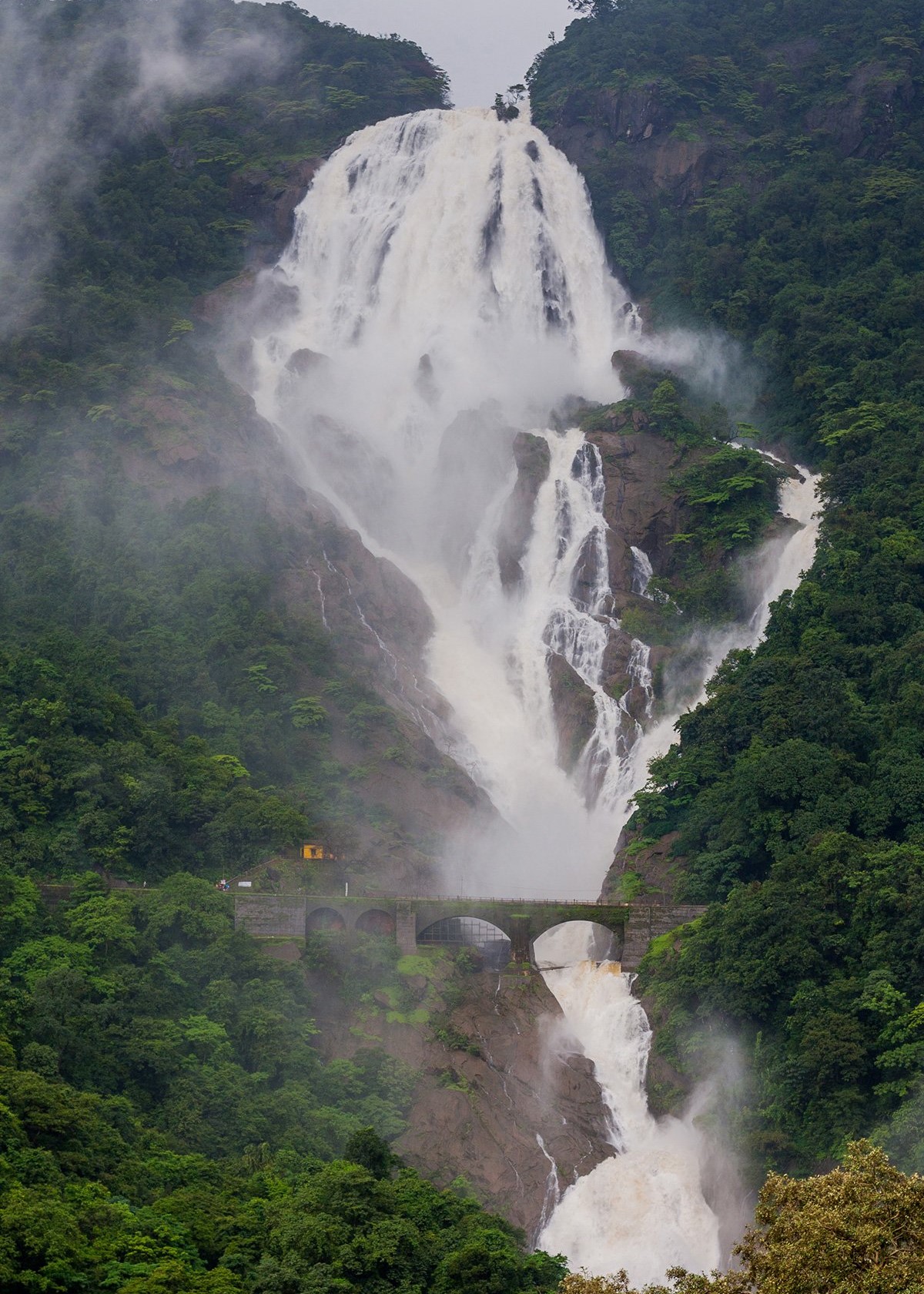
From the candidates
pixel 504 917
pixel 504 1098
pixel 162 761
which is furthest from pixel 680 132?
pixel 504 1098

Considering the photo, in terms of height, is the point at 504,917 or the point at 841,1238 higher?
the point at 504,917

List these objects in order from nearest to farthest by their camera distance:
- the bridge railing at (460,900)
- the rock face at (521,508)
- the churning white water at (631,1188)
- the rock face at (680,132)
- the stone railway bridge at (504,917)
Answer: the churning white water at (631,1188), the stone railway bridge at (504,917), the bridge railing at (460,900), the rock face at (521,508), the rock face at (680,132)

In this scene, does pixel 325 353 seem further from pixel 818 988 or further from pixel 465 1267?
pixel 465 1267

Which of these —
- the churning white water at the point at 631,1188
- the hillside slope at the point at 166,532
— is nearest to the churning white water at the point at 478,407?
the hillside slope at the point at 166,532

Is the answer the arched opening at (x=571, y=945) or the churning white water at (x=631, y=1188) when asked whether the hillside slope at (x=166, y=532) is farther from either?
the churning white water at (x=631, y=1188)

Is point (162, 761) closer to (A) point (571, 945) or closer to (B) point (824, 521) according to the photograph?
(A) point (571, 945)

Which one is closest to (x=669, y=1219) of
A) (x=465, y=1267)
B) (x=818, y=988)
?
(x=818, y=988)

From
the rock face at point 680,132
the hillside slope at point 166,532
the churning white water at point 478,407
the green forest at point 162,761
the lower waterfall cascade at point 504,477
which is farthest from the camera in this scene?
the rock face at point 680,132
